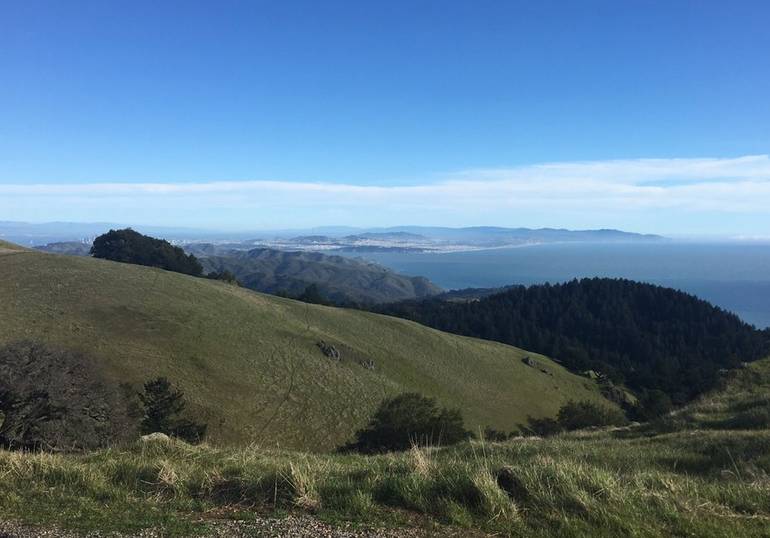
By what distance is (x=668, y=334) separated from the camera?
127000mm

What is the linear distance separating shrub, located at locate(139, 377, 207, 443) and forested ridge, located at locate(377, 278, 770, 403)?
74.8 m

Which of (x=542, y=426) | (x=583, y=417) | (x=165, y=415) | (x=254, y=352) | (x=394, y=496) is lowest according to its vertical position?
(x=542, y=426)

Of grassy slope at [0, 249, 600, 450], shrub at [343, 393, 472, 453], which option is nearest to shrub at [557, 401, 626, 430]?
grassy slope at [0, 249, 600, 450]

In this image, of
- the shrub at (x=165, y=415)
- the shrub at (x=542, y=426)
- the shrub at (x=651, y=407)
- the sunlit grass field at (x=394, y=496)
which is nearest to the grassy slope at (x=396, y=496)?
the sunlit grass field at (x=394, y=496)

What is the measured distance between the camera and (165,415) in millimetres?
27578

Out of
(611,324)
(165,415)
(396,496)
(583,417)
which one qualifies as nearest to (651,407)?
(583,417)

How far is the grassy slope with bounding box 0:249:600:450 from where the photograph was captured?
3341 cm

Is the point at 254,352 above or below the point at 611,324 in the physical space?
above

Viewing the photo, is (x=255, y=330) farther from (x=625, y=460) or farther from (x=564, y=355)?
(x=564, y=355)

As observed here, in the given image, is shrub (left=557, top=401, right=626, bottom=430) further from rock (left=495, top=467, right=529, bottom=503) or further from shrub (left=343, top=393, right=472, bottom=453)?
rock (left=495, top=467, right=529, bottom=503)

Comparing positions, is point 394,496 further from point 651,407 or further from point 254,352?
point 651,407

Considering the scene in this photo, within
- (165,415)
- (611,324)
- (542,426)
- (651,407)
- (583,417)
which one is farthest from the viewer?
(611,324)

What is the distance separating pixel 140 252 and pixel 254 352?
62648mm

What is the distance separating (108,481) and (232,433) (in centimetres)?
2606
